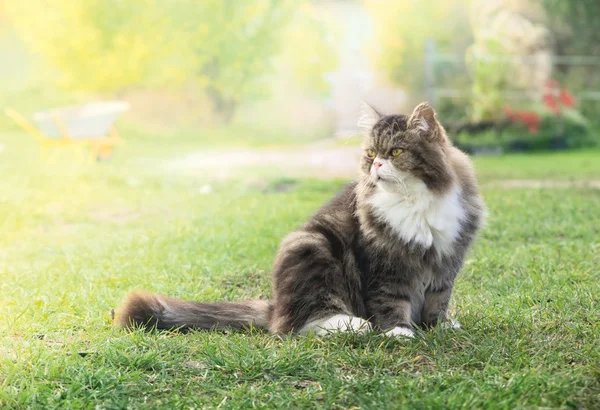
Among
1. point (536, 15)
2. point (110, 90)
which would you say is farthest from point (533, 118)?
point (110, 90)

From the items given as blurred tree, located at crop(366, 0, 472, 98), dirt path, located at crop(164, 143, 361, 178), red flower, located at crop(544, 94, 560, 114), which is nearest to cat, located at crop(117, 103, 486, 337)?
dirt path, located at crop(164, 143, 361, 178)

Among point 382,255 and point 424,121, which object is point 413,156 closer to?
point 424,121

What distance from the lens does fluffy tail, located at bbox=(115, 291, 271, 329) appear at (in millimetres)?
2646

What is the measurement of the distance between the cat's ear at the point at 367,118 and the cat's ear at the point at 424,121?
0.17 m

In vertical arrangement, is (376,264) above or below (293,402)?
above

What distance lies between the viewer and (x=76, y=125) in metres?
8.41

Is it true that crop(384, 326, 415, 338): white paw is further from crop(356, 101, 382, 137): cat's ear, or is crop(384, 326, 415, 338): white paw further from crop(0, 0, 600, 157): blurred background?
crop(0, 0, 600, 157): blurred background

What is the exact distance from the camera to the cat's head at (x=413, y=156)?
2535 mm

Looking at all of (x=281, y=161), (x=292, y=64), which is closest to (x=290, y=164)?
(x=281, y=161)

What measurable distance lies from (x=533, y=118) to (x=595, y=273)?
759cm

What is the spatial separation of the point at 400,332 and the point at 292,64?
11004mm

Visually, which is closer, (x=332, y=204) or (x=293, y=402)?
(x=293, y=402)

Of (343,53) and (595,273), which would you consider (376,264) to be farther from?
(343,53)

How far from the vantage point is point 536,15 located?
12547mm
